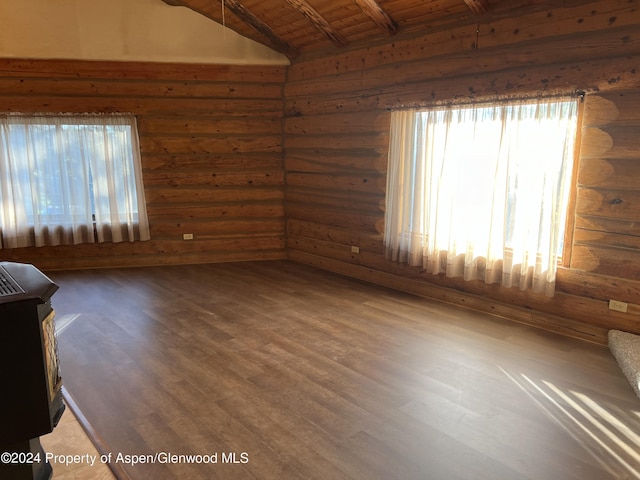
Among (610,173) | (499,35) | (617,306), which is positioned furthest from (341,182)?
(617,306)

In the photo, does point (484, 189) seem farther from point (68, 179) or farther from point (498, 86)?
point (68, 179)

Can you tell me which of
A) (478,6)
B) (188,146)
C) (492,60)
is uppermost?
(478,6)

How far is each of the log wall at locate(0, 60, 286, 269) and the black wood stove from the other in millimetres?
4817

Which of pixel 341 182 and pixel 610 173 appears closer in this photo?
pixel 610 173

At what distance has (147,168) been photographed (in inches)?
252

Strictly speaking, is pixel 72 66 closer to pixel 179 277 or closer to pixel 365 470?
pixel 179 277

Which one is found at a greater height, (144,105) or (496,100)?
(144,105)

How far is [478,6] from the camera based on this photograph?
4.24m

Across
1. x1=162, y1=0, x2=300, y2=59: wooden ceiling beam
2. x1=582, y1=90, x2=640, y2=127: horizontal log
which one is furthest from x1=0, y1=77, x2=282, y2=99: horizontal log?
x1=582, y1=90, x2=640, y2=127: horizontal log

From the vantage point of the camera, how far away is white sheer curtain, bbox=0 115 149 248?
5891 mm

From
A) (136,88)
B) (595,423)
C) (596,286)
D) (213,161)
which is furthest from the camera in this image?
(213,161)

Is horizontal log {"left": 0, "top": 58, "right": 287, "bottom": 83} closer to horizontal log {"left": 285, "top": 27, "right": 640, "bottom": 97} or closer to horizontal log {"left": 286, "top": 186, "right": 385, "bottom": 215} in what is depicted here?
horizontal log {"left": 285, "top": 27, "right": 640, "bottom": 97}

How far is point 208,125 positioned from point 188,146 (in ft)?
1.33

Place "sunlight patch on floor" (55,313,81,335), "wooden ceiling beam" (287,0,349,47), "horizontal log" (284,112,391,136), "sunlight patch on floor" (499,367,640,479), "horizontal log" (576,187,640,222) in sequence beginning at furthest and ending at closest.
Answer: "horizontal log" (284,112,391,136)
"wooden ceiling beam" (287,0,349,47)
"sunlight patch on floor" (55,313,81,335)
"horizontal log" (576,187,640,222)
"sunlight patch on floor" (499,367,640,479)
